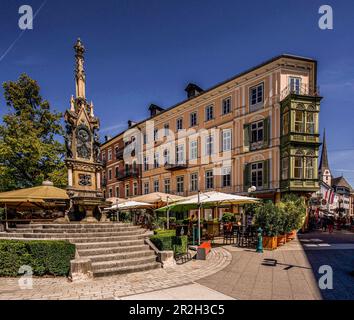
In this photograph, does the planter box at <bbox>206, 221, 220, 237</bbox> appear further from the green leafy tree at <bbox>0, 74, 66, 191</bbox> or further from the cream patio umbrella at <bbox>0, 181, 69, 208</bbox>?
the green leafy tree at <bbox>0, 74, 66, 191</bbox>

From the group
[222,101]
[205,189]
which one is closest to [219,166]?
[205,189]

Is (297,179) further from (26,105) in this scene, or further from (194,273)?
(26,105)

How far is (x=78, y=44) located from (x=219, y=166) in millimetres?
17876

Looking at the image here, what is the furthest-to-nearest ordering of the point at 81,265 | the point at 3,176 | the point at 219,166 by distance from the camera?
the point at 219,166 < the point at 3,176 < the point at 81,265

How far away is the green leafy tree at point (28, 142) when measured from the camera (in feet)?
62.8

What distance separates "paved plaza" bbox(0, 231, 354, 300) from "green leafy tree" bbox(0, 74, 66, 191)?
14.3 meters

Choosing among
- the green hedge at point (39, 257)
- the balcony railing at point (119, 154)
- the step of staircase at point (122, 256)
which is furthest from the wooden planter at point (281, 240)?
the balcony railing at point (119, 154)

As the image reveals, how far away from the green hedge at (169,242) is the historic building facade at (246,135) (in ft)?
39.7

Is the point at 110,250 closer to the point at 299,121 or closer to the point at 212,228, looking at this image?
the point at 212,228

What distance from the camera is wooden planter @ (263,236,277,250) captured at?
11.6 meters

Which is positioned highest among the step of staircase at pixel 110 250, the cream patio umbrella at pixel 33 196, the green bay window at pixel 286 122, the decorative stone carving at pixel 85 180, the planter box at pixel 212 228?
the green bay window at pixel 286 122

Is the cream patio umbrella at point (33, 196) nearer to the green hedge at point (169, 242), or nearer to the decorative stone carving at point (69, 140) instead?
the decorative stone carving at point (69, 140)

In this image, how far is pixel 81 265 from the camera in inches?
268

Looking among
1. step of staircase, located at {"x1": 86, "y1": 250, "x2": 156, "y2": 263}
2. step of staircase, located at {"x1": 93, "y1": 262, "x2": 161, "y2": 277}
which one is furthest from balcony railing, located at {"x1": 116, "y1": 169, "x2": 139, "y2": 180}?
step of staircase, located at {"x1": 93, "y1": 262, "x2": 161, "y2": 277}
